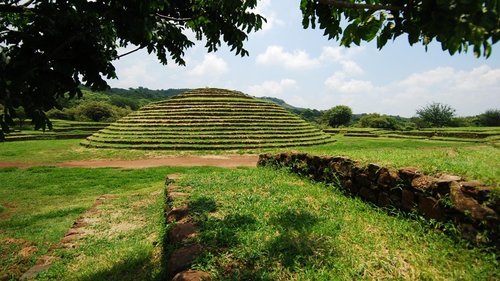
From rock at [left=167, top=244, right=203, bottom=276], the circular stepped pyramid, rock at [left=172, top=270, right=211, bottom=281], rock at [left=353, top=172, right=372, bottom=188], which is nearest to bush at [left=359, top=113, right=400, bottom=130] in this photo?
the circular stepped pyramid

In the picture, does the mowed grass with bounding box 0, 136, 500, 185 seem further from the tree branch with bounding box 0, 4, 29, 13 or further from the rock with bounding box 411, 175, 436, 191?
the tree branch with bounding box 0, 4, 29, 13

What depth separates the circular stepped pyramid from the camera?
2330 cm

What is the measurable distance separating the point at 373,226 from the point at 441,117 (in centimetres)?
6596

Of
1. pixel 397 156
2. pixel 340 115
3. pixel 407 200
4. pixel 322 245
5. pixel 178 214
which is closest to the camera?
pixel 322 245

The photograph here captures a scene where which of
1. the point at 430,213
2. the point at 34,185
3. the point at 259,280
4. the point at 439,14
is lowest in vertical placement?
the point at 34,185

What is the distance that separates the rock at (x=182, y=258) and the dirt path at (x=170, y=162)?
1206 cm

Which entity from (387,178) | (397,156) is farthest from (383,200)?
(397,156)

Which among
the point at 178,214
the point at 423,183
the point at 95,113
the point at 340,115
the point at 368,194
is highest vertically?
the point at 340,115

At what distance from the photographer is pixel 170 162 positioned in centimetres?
1723

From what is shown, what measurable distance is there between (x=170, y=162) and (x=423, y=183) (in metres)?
14.6

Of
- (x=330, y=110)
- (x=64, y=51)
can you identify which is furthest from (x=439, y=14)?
(x=330, y=110)

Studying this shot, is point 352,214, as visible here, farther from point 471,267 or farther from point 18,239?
point 18,239

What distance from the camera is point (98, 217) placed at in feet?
21.2

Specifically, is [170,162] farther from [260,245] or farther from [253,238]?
[260,245]
